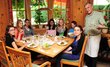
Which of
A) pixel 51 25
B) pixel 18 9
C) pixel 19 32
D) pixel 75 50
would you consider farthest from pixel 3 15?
pixel 75 50

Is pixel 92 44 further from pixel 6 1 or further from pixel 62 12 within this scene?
pixel 6 1

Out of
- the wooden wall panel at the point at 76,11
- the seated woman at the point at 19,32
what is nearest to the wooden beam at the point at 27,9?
the seated woman at the point at 19,32

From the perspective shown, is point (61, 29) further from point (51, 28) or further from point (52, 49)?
point (52, 49)

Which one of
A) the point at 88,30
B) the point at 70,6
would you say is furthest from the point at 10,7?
the point at 88,30

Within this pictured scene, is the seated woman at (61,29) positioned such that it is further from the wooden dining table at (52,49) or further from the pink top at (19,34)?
the wooden dining table at (52,49)

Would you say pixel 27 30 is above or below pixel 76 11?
below

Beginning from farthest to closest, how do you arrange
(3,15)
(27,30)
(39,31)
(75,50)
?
(39,31) < (3,15) < (27,30) < (75,50)

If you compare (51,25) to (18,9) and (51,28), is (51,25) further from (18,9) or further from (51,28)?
(18,9)

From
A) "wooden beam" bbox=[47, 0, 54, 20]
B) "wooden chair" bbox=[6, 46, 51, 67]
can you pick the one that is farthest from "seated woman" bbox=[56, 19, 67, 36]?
"wooden chair" bbox=[6, 46, 51, 67]

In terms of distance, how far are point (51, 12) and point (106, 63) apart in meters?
2.02

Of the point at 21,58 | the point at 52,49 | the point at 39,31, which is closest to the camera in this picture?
the point at 21,58

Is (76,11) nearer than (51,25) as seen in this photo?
No

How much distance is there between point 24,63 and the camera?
8.57ft

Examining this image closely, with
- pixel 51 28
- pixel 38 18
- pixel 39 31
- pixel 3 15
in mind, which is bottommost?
pixel 39 31
